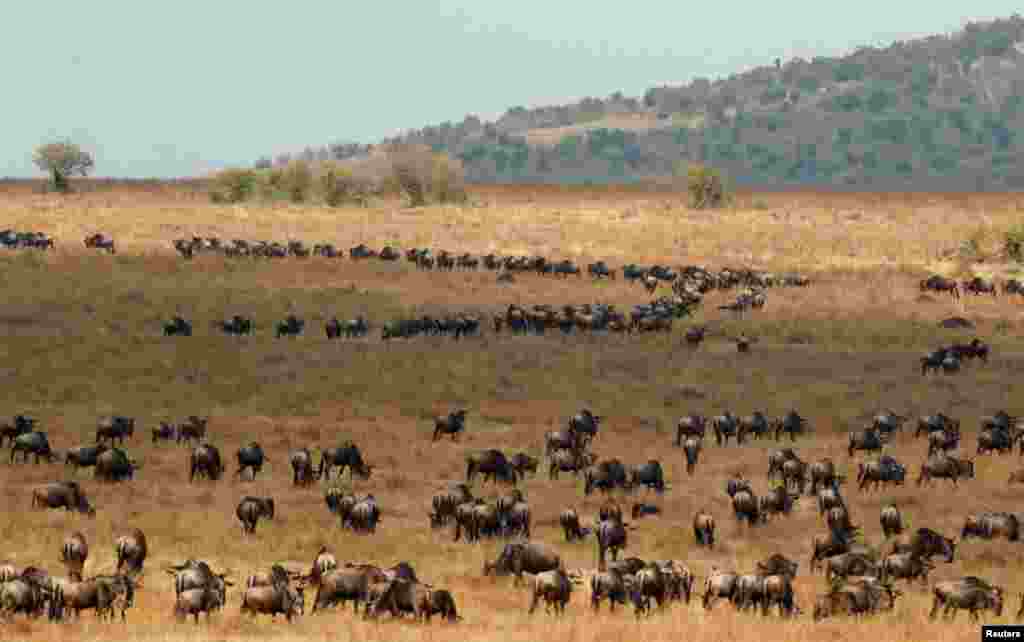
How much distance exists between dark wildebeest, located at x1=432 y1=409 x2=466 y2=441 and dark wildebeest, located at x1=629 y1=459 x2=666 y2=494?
239 inches

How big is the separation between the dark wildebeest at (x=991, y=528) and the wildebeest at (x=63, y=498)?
13153mm

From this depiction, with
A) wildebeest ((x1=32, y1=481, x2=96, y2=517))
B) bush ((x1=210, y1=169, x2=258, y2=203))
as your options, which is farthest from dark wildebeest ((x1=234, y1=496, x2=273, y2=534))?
bush ((x1=210, y1=169, x2=258, y2=203))

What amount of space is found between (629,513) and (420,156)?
341 feet

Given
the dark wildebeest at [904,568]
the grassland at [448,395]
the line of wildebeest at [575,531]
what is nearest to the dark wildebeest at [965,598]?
the line of wildebeest at [575,531]

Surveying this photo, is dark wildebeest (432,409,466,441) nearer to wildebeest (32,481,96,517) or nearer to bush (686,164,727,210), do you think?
wildebeest (32,481,96,517)

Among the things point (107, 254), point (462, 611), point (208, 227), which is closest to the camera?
point (462, 611)

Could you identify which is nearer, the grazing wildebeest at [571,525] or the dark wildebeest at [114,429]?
the grazing wildebeest at [571,525]

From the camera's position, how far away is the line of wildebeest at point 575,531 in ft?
63.5

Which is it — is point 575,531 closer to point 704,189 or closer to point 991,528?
point 991,528

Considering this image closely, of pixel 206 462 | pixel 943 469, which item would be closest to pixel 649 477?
pixel 943 469

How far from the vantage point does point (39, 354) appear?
1698 inches

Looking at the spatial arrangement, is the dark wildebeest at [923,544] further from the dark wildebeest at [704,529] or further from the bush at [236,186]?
the bush at [236,186]

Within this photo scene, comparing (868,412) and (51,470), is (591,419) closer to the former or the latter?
(868,412)

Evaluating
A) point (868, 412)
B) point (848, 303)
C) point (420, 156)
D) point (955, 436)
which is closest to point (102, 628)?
point (955, 436)
